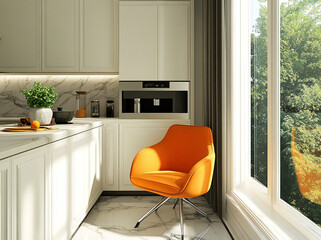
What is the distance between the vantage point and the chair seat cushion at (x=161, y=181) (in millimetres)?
2211

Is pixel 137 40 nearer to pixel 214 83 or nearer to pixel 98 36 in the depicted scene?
pixel 98 36

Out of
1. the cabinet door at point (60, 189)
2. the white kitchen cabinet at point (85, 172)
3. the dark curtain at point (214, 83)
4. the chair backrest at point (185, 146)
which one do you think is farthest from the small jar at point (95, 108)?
the cabinet door at point (60, 189)

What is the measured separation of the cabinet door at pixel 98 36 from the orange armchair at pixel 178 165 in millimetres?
1266

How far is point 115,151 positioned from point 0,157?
7.42ft

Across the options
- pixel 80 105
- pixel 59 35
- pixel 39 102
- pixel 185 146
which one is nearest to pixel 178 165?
pixel 185 146

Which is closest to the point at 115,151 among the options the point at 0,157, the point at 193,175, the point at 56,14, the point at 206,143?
the point at 206,143

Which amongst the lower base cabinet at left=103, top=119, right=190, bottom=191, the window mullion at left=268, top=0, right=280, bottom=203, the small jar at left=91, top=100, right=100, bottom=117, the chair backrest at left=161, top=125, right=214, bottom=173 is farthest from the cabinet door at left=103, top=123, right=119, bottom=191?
the window mullion at left=268, top=0, right=280, bottom=203

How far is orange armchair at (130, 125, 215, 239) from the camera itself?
7.24ft

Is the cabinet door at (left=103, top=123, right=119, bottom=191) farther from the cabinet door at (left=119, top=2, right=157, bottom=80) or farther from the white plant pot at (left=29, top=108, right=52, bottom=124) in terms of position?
the white plant pot at (left=29, top=108, right=52, bottom=124)

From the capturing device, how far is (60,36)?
3510mm

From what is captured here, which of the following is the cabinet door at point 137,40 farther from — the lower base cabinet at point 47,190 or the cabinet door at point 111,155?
the lower base cabinet at point 47,190

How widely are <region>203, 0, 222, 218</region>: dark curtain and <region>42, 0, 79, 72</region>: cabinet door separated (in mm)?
1529

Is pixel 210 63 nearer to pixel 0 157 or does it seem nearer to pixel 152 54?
pixel 152 54

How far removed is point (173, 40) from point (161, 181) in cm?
174
